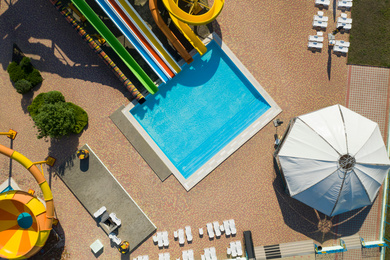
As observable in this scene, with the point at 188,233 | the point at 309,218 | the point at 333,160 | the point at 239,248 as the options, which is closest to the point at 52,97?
the point at 188,233

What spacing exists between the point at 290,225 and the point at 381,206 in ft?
20.4

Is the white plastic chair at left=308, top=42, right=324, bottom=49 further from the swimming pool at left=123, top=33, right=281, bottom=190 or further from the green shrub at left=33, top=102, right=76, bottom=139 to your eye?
the green shrub at left=33, top=102, right=76, bottom=139

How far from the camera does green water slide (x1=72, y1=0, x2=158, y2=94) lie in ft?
46.4

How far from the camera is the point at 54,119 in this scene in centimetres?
1341

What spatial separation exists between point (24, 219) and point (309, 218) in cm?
1811

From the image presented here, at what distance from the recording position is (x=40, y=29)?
1548 centimetres

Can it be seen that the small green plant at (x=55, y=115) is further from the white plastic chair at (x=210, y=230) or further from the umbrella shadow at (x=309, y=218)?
the umbrella shadow at (x=309, y=218)

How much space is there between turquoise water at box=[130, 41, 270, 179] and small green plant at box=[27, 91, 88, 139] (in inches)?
155

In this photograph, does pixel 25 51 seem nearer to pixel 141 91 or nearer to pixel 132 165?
pixel 141 91

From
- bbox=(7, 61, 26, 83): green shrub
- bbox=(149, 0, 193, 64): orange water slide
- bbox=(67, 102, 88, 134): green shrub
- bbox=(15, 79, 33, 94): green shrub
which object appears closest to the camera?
bbox=(149, 0, 193, 64): orange water slide

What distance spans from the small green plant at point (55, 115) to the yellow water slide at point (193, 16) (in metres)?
8.21

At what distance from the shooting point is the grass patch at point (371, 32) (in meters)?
16.0

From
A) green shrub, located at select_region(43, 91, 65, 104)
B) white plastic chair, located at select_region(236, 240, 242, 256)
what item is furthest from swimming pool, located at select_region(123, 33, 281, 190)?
white plastic chair, located at select_region(236, 240, 242, 256)

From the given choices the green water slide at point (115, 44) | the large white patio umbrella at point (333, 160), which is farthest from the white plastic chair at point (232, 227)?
the green water slide at point (115, 44)
